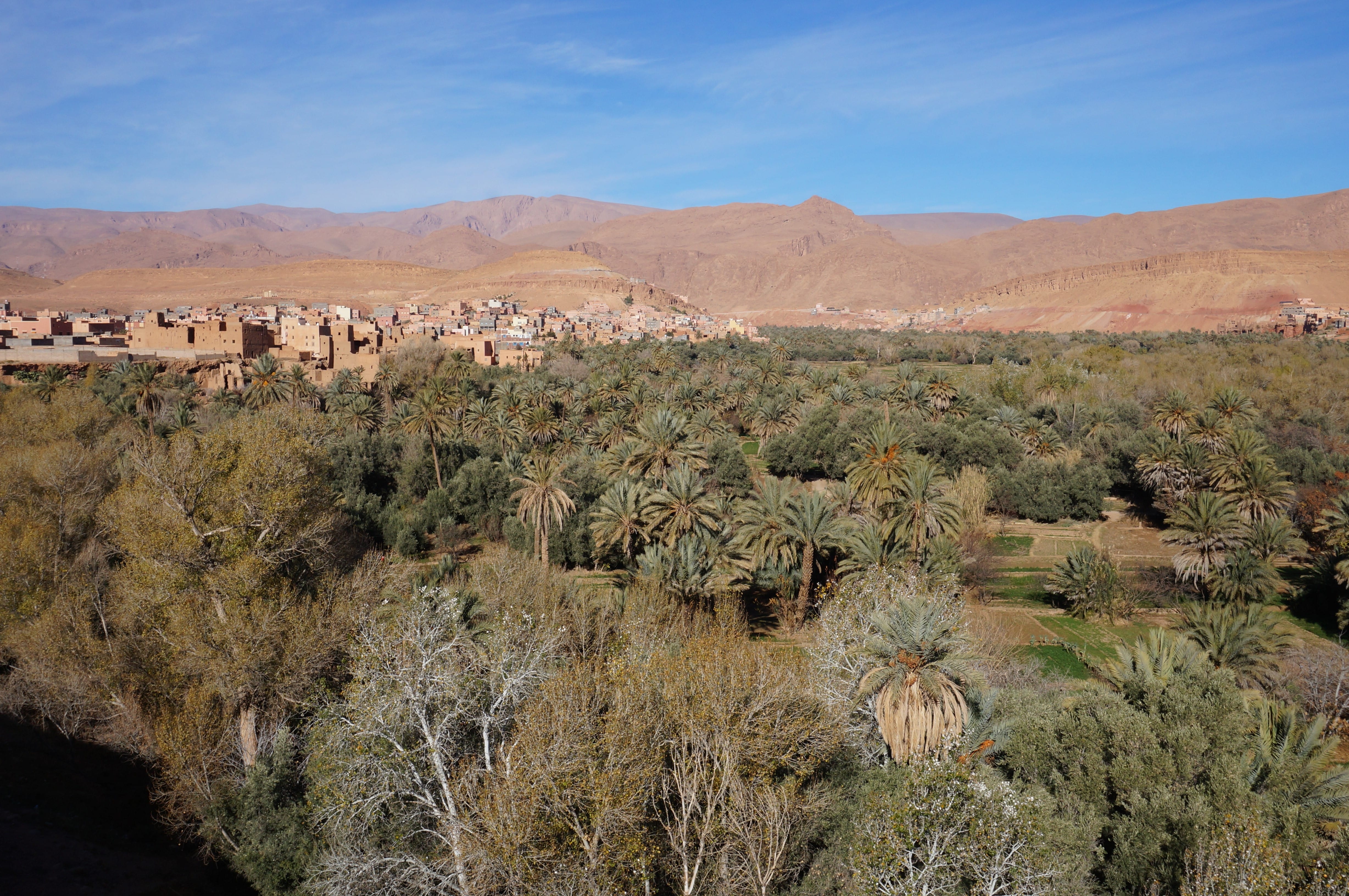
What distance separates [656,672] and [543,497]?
16.6 metres

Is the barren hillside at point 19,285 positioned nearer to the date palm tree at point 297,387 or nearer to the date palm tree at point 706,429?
the date palm tree at point 297,387

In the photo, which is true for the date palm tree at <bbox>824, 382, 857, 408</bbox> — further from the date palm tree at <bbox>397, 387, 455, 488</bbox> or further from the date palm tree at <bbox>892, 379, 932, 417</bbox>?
the date palm tree at <bbox>397, 387, 455, 488</bbox>

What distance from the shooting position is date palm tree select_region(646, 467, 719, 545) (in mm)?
25422

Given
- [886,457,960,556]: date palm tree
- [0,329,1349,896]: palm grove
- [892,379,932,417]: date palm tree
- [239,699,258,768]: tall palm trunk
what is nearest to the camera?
[0,329,1349,896]: palm grove

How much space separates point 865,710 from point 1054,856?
4.71 metres

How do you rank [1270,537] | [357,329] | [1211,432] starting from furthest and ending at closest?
[357,329] → [1211,432] → [1270,537]

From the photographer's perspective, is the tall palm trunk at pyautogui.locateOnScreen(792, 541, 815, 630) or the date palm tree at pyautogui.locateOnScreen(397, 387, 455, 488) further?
the date palm tree at pyautogui.locateOnScreen(397, 387, 455, 488)

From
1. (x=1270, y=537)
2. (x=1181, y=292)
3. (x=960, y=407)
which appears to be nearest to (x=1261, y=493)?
(x=1270, y=537)

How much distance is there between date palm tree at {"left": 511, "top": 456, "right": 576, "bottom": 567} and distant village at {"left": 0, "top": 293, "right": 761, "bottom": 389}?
37.9 meters

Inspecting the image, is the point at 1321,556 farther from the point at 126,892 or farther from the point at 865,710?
the point at 126,892

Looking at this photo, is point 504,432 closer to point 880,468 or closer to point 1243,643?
point 880,468

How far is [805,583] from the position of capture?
24984mm

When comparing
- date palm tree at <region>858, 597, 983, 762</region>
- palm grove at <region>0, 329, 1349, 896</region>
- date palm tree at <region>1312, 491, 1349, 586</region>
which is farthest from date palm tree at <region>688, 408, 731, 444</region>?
date palm tree at <region>858, 597, 983, 762</region>

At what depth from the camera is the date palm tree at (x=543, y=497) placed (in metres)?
28.0
